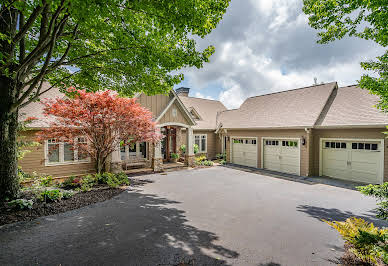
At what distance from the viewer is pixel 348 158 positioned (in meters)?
10.4

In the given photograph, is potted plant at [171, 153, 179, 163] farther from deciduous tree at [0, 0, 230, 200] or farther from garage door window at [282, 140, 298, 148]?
deciduous tree at [0, 0, 230, 200]

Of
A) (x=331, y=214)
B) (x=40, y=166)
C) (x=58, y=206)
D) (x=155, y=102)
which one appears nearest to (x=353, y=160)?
(x=331, y=214)

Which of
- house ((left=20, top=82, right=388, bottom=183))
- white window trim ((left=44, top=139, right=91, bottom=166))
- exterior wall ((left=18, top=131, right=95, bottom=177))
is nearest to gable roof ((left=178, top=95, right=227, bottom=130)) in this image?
house ((left=20, top=82, right=388, bottom=183))

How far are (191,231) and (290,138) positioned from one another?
10.1m

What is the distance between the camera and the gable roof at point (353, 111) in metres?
9.47

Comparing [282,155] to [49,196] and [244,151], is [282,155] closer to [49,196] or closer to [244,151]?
[244,151]

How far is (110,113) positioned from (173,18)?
5.83m

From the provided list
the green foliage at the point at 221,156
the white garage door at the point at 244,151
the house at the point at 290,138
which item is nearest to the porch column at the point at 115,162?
the house at the point at 290,138

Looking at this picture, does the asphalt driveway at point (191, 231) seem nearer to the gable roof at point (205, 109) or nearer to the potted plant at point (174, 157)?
the potted plant at point (174, 157)

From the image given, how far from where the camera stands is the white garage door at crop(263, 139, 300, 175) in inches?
474

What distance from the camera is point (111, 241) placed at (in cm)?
436

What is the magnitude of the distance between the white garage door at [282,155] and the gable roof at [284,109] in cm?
128

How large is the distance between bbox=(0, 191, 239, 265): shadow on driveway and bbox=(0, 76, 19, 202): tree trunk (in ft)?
5.94

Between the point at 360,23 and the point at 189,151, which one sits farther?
the point at 189,151
